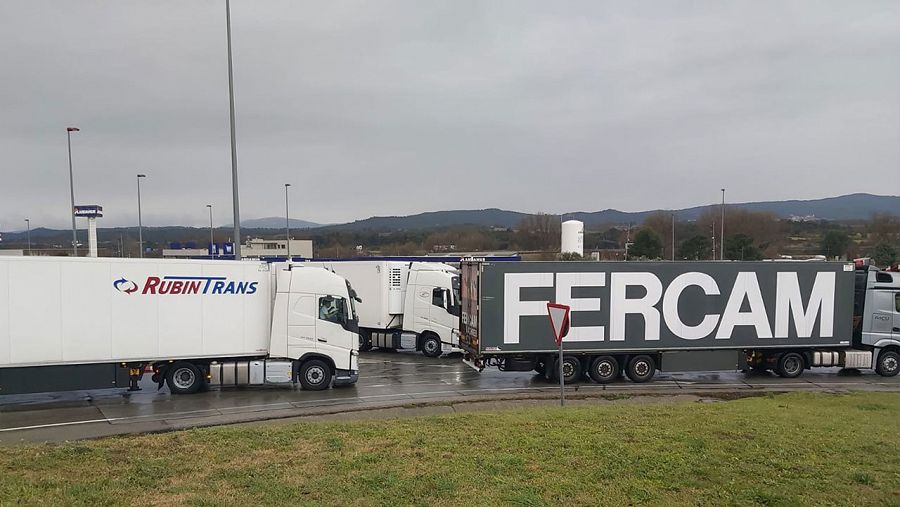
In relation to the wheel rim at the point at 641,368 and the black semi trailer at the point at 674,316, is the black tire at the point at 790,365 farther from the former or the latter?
the wheel rim at the point at 641,368

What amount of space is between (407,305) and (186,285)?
34.1 ft

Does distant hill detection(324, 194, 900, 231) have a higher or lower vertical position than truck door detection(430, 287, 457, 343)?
higher

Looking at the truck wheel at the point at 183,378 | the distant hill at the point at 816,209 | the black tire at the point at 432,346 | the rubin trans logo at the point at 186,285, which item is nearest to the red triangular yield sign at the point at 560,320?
the rubin trans logo at the point at 186,285

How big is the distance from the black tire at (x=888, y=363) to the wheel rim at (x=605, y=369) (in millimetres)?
9076

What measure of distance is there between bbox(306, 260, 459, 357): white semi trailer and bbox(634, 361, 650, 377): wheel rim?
7407 mm

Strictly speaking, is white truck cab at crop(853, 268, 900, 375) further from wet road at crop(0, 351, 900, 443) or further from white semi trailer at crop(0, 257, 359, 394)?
white semi trailer at crop(0, 257, 359, 394)

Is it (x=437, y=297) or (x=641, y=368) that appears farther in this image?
(x=437, y=297)

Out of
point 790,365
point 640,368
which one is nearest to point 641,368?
point 640,368

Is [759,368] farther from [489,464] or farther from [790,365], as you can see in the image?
[489,464]

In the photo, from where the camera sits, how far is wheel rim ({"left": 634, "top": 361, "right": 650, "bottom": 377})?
60.5ft

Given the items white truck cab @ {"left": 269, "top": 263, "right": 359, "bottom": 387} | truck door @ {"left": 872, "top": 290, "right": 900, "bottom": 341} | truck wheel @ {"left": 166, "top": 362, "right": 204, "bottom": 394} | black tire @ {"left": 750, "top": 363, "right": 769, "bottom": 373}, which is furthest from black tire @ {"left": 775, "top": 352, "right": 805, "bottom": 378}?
truck wheel @ {"left": 166, "top": 362, "right": 204, "bottom": 394}

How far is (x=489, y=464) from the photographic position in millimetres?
8148

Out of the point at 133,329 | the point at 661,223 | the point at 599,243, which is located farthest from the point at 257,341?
the point at 599,243

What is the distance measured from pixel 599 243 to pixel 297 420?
9225 centimetres
